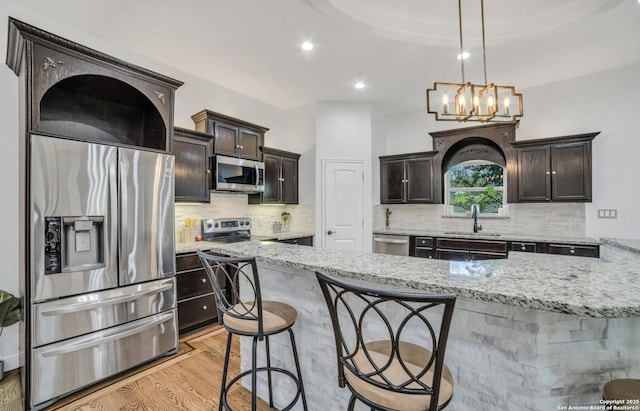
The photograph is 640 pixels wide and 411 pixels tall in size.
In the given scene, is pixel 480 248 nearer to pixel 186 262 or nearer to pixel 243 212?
pixel 243 212

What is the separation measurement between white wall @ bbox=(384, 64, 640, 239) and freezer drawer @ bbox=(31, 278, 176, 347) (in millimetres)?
4978

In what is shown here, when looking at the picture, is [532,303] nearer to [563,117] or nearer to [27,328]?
[27,328]

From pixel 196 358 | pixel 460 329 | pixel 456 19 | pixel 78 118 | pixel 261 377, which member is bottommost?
pixel 196 358

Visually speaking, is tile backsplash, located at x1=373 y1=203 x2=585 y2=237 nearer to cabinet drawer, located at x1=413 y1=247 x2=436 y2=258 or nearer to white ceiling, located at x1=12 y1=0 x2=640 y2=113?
cabinet drawer, located at x1=413 y1=247 x2=436 y2=258

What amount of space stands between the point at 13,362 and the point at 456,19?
4.93 m

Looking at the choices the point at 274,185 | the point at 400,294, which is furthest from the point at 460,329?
the point at 274,185

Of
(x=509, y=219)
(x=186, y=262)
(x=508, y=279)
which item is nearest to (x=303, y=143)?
(x=186, y=262)

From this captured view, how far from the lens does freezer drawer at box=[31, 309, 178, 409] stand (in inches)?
79.0

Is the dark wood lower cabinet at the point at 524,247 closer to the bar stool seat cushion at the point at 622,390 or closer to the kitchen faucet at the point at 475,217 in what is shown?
the kitchen faucet at the point at 475,217

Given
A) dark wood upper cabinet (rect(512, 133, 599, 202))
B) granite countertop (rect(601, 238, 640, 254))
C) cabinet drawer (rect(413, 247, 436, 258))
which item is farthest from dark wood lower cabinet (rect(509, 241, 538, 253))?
granite countertop (rect(601, 238, 640, 254))

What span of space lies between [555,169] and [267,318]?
4.12 meters

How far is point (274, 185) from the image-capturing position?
15.1 ft

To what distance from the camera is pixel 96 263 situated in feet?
7.43

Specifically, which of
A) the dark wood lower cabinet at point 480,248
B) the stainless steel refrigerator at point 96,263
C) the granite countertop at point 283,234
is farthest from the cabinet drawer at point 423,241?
the stainless steel refrigerator at point 96,263
